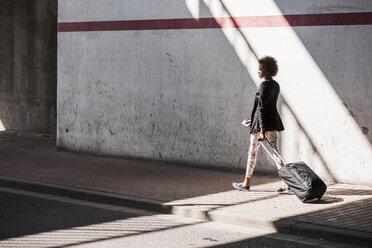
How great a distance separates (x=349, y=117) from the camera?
9984 millimetres

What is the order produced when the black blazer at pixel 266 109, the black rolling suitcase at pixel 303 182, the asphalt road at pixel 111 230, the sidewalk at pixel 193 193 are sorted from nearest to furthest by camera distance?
the asphalt road at pixel 111 230 → the sidewalk at pixel 193 193 → the black rolling suitcase at pixel 303 182 → the black blazer at pixel 266 109

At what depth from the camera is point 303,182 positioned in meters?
8.43

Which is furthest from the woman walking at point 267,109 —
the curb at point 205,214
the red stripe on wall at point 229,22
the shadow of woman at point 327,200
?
the curb at point 205,214

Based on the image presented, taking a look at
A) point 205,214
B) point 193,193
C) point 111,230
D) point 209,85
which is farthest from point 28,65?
point 111,230

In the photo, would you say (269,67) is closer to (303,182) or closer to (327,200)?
(303,182)

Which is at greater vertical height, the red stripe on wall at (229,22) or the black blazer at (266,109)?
the red stripe on wall at (229,22)

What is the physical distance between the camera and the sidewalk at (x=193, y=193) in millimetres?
7375

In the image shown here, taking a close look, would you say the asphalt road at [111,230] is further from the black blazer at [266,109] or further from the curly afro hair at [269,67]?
the curly afro hair at [269,67]

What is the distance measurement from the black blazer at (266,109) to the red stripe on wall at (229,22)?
71.9 inches

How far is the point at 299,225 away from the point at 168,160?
5.24 meters

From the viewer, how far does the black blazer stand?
900 centimetres

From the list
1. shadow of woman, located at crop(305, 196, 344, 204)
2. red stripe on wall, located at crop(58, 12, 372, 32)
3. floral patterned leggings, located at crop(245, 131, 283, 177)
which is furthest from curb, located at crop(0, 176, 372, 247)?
red stripe on wall, located at crop(58, 12, 372, 32)

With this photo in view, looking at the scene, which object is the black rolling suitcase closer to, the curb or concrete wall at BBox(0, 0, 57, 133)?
the curb

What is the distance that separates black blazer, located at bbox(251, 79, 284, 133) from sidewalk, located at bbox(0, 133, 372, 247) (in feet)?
3.35
